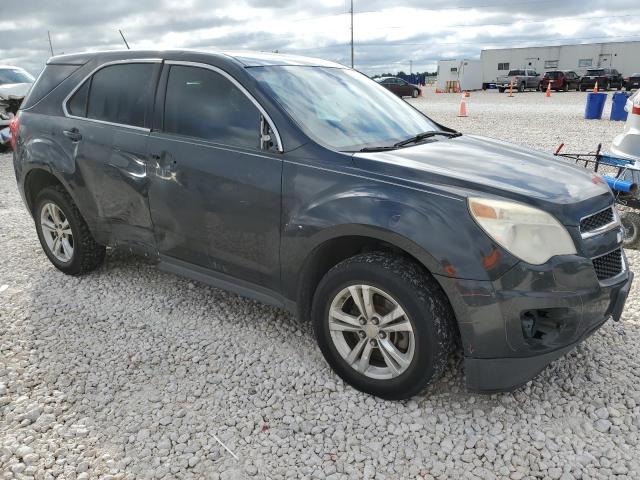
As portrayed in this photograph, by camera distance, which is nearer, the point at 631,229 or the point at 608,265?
the point at 608,265

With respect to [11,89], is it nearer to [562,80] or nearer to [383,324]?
[383,324]

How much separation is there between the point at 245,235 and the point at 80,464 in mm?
1452

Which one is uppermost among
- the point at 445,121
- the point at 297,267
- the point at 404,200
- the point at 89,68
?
the point at 89,68

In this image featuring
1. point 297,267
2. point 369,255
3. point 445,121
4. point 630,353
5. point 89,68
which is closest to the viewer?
point 369,255

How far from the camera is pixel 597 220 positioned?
2732mm

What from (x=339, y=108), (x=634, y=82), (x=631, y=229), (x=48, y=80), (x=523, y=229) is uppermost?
(x=48, y=80)

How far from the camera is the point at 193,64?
136 inches

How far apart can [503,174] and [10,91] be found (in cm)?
1371

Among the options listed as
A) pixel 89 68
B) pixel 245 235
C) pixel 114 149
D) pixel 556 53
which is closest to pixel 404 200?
pixel 245 235

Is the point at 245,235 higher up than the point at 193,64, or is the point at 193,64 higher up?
the point at 193,64

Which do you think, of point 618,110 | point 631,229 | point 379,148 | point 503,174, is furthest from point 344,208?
point 618,110

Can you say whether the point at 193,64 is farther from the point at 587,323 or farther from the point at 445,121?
the point at 445,121

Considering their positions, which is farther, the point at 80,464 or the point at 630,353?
the point at 630,353

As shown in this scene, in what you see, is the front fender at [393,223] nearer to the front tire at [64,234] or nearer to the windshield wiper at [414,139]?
the windshield wiper at [414,139]
